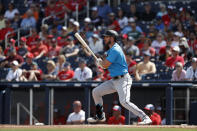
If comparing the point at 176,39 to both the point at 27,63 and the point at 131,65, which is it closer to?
the point at 131,65

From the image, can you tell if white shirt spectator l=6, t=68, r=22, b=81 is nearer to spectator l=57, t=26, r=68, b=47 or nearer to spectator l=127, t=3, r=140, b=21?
spectator l=57, t=26, r=68, b=47

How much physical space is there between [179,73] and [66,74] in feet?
10.1

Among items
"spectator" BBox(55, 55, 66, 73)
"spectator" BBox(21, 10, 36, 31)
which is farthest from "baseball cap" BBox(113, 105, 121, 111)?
"spectator" BBox(21, 10, 36, 31)

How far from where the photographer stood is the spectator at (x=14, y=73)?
1644 centimetres

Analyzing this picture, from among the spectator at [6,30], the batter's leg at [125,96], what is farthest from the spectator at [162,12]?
the batter's leg at [125,96]

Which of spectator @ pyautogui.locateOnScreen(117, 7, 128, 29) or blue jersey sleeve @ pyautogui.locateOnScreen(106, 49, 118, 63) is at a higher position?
spectator @ pyautogui.locateOnScreen(117, 7, 128, 29)

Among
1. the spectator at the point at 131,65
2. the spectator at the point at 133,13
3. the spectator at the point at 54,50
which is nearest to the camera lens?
the spectator at the point at 131,65

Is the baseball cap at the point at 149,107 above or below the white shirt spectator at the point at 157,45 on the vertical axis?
below

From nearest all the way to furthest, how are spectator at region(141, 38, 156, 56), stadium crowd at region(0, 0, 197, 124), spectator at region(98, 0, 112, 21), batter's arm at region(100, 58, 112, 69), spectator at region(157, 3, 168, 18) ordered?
1. batter's arm at region(100, 58, 112, 69)
2. stadium crowd at region(0, 0, 197, 124)
3. spectator at region(141, 38, 156, 56)
4. spectator at region(157, 3, 168, 18)
5. spectator at region(98, 0, 112, 21)

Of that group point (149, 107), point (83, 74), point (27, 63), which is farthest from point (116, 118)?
point (27, 63)

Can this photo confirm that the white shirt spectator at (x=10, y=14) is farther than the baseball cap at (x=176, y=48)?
Yes

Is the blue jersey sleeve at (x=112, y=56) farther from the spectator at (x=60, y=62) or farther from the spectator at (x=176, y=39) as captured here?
the spectator at (x=176, y=39)

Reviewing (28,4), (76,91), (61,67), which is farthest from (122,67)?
(28,4)

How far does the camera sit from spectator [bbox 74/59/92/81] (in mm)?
15945
